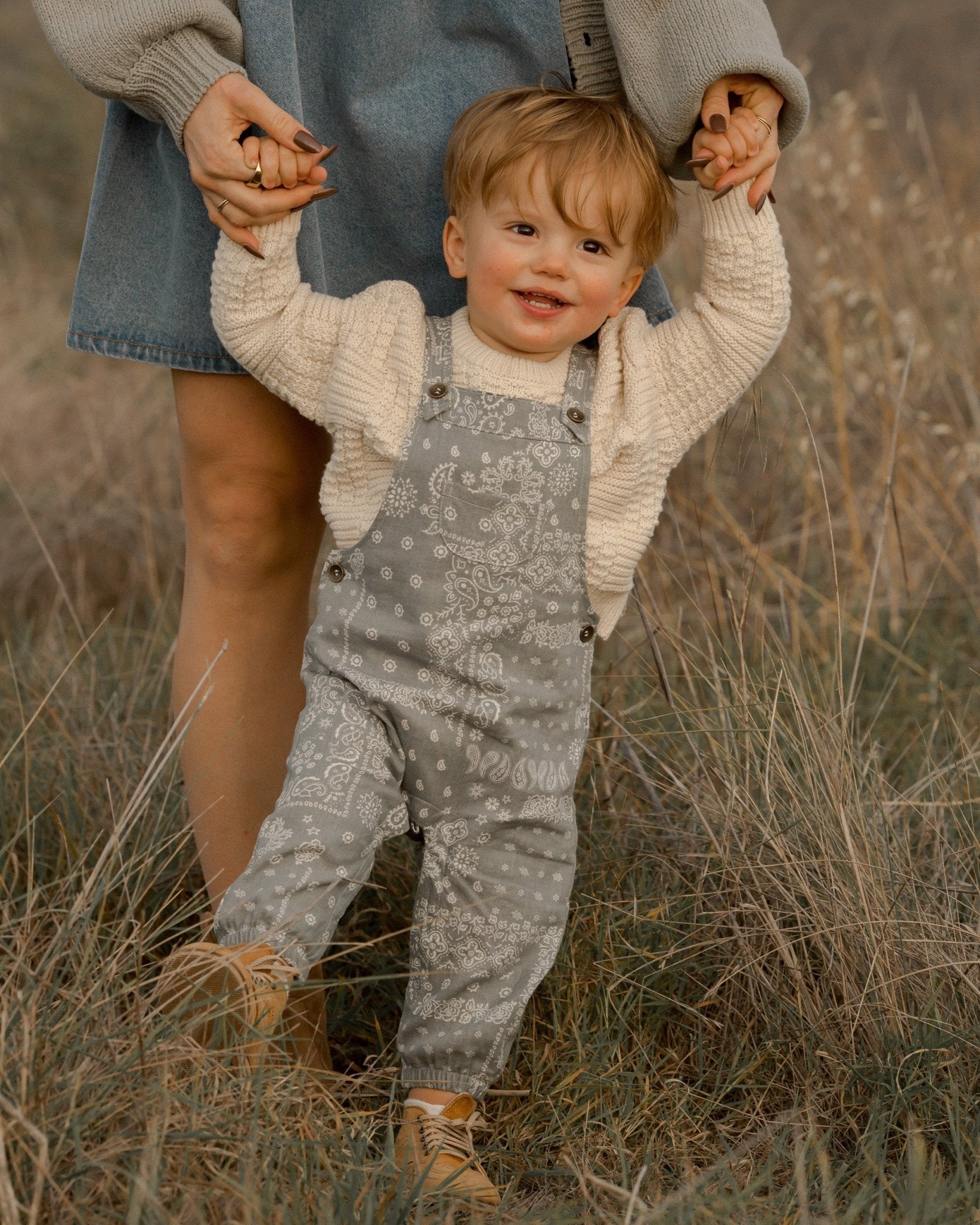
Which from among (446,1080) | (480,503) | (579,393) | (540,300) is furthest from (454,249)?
(446,1080)

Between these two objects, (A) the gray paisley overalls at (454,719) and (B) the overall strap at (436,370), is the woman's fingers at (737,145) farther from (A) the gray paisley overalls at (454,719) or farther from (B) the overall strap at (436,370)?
(B) the overall strap at (436,370)

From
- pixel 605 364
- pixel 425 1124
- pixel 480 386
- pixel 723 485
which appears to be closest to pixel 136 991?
pixel 425 1124

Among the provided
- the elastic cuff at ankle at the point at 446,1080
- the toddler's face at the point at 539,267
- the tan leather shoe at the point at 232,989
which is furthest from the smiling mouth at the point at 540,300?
the elastic cuff at ankle at the point at 446,1080

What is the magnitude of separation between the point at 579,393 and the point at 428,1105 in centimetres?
96

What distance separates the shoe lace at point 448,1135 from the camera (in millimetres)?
1813

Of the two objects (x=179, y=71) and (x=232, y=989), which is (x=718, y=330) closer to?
A: (x=179, y=71)

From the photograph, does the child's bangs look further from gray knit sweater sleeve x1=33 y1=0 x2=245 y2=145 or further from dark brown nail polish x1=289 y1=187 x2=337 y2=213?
gray knit sweater sleeve x1=33 y1=0 x2=245 y2=145

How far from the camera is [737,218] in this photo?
1796mm

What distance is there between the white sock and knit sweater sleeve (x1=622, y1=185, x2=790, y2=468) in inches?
36.2

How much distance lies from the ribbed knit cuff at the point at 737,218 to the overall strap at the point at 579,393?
0.23m

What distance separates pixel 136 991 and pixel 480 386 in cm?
84

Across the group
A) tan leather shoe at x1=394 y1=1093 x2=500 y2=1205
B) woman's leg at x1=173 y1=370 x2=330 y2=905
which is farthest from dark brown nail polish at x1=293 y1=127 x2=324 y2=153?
tan leather shoe at x1=394 y1=1093 x2=500 y2=1205

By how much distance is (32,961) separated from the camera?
1999 millimetres

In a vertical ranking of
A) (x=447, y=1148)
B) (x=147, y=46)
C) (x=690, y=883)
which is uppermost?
(x=147, y=46)
